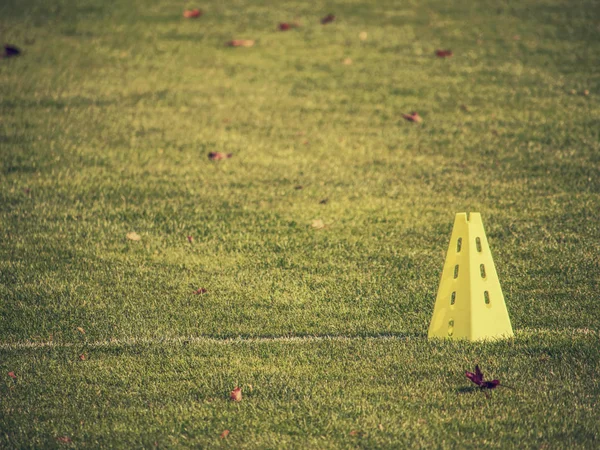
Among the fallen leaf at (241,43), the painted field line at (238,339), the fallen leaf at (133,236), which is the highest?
the fallen leaf at (241,43)

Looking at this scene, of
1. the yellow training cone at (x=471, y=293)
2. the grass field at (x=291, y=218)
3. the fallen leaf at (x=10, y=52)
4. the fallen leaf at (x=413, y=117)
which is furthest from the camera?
the fallen leaf at (x=10, y=52)

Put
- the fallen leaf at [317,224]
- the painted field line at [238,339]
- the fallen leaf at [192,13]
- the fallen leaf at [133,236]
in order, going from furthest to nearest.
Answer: the fallen leaf at [192,13]
the fallen leaf at [317,224]
the fallen leaf at [133,236]
the painted field line at [238,339]

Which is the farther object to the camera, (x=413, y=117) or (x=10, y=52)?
(x=10, y=52)

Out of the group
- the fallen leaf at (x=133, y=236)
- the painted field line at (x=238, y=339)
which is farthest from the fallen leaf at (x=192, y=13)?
the painted field line at (x=238, y=339)

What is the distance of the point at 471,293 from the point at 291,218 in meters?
2.56

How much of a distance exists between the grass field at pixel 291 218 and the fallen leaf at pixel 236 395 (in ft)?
0.15

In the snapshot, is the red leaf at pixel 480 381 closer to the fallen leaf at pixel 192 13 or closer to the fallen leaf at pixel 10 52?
the fallen leaf at pixel 10 52

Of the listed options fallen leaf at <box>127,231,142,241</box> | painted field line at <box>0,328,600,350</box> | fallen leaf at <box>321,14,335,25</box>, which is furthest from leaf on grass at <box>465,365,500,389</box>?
fallen leaf at <box>321,14,335,25</box>

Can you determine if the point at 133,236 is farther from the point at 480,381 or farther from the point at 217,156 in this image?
the point at 480,381

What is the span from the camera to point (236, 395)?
415 centimetres

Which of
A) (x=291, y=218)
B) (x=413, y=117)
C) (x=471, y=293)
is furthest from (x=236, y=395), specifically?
(x=413, y=117)

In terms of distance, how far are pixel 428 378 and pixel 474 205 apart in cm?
299

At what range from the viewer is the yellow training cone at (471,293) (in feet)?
14.9

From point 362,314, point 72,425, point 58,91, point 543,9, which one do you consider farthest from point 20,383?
point 543,9
